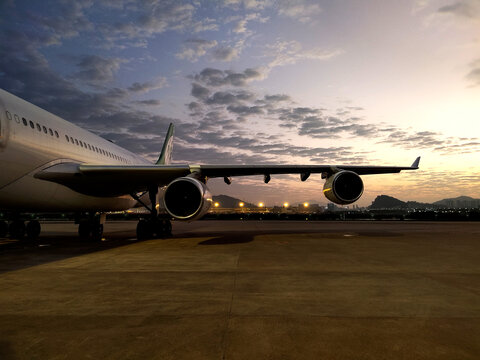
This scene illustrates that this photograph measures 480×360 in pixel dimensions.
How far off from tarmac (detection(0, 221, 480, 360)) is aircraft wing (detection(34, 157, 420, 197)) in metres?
4.25

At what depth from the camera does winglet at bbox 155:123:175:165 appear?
23531mm

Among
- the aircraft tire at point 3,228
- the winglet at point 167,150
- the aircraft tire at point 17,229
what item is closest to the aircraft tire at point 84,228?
the aircraft tire at point 17,229

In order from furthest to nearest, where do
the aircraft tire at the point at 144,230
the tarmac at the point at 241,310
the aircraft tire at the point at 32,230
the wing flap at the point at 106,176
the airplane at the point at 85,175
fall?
the aircraft tire at the point at 32,230 → the aircraft tire at the point at 144,230 → the wing flap at the point at 106,176 → the airplane at the point at 85,175 → the tarmac at the point at 241,310

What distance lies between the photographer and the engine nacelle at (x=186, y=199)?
1049 cm

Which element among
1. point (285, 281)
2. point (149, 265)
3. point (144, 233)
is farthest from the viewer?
point (144, 233)

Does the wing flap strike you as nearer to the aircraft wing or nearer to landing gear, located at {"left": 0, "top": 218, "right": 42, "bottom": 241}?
the aircraft wing

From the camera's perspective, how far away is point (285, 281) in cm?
539

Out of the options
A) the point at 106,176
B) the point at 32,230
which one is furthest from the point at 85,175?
the point at 32,230

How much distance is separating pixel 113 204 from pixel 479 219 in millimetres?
41445

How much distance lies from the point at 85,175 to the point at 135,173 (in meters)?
1.56

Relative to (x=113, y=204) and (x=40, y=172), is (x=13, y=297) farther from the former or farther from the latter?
(x=113, y=204)

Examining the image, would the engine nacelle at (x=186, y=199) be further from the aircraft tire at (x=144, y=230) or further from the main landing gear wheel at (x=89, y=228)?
the main landing gear wheel at (x=89, y=228)

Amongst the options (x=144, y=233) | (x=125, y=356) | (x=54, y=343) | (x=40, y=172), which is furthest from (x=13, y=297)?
(x=144, y=233)

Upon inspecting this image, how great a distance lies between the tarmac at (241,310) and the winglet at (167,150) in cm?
1673
